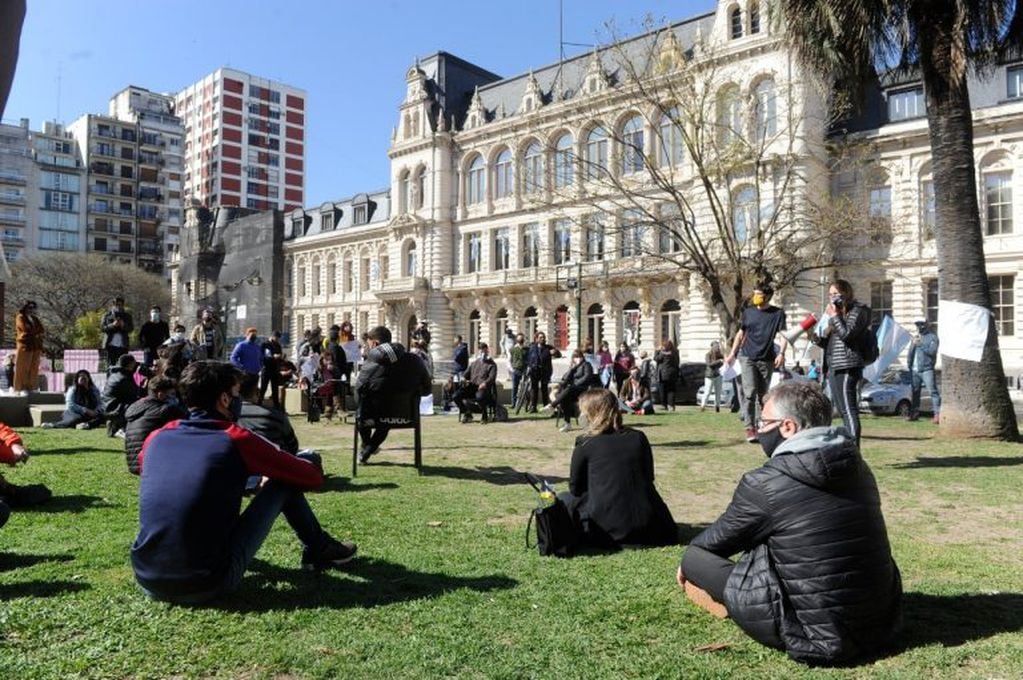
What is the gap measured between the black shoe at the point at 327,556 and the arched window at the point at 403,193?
49905 mm

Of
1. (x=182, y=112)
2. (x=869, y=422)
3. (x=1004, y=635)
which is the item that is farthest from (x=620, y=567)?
(x=182, y=112)

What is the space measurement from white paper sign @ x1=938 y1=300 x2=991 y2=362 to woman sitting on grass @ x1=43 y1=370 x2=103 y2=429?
12745 millimetres

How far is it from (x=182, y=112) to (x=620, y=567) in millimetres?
123737

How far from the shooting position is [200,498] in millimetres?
3607

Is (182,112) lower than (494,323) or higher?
higher

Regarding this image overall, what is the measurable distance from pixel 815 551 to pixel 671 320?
38.4 m

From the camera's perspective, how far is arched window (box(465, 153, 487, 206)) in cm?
4928

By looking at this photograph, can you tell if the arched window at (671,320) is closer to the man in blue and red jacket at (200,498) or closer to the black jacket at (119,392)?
the black jacket at (119,392)

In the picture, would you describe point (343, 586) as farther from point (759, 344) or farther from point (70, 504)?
point (759, 344)

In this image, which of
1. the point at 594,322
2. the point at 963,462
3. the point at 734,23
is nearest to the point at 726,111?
the point at 734,23

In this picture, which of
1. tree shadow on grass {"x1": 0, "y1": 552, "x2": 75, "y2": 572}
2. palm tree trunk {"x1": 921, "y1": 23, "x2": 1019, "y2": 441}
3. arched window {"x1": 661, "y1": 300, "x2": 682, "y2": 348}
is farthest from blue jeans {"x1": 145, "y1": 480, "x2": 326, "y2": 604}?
arched window {"x1": 661, "y1": 300, "x2": 682, "y2": 348}

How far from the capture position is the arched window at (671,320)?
40312 mm

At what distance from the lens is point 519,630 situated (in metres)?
3.51

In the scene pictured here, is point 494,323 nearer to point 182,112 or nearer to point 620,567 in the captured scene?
point 620,567
